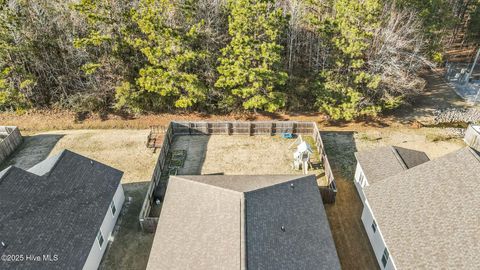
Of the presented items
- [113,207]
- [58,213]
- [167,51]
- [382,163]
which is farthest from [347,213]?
[167,51]

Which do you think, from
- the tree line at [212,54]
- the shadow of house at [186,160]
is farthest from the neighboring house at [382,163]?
the shadow of house at [186,160]

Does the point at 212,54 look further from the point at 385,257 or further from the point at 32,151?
the point at 385,257

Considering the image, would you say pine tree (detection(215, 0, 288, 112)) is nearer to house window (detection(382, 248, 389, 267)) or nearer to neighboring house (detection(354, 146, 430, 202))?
neighboring house (detection(354, 146, 430, 202))

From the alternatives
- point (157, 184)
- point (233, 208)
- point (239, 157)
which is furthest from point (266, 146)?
point (233, 208)

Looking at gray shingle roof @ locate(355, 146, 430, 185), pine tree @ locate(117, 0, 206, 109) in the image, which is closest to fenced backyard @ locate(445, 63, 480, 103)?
gray shingle roof @ locate(355, 146, 430, 185)

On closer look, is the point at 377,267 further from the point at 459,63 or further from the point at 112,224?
the point at 459,63

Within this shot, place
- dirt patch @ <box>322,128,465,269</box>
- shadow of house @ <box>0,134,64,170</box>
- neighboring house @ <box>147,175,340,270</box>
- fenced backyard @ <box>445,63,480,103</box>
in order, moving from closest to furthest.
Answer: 1. neighboring house @ <box>147,175,340,270</box>
2. dirt patch @ <box>322,128,465,269</box>
3. shadow of house @ <box>0,134,64,170</box>
4. fenced backyard @ <box>445,63,480,103</box>
